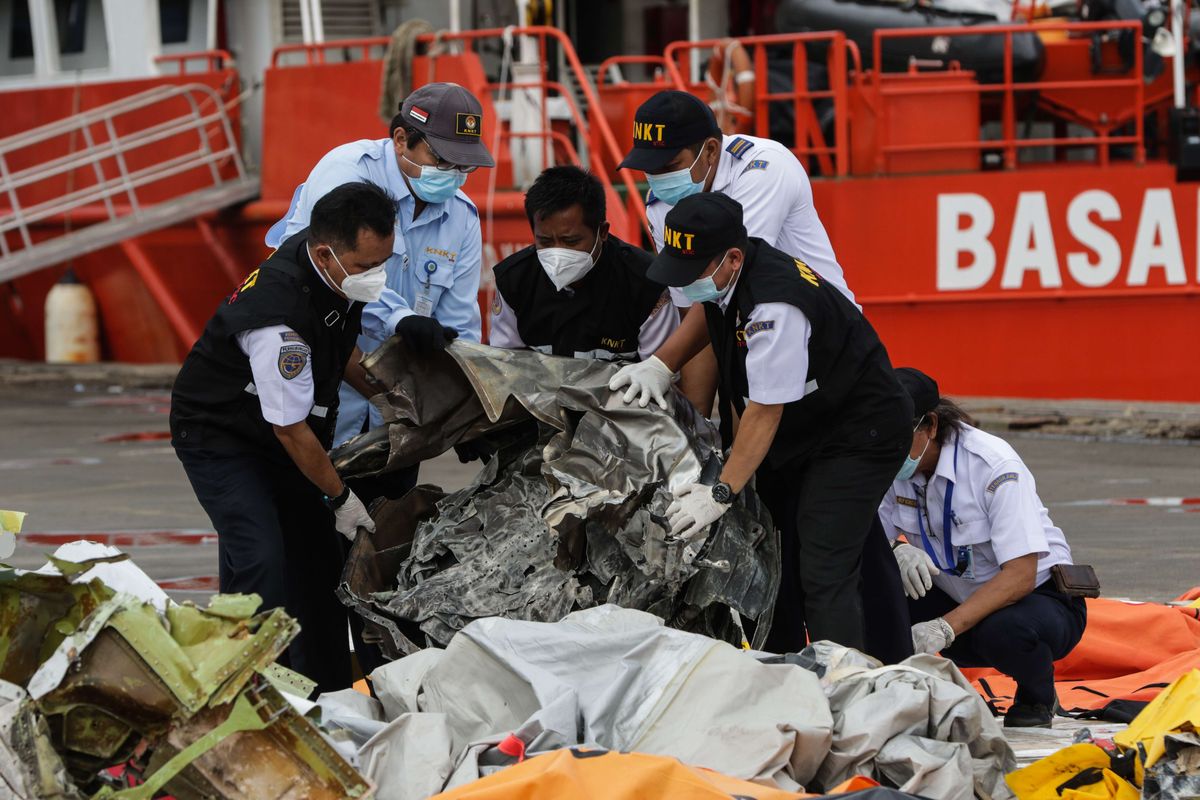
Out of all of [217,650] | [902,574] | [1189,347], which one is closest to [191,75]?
[1189,347]

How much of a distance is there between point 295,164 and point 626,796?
10.6 metres

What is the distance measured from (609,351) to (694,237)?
1.05 m

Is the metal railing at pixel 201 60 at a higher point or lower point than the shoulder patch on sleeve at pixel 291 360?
higher

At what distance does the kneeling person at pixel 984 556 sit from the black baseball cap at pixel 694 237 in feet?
2.81

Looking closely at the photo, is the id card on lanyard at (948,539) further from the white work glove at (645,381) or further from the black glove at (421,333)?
the black glove at (421,333)

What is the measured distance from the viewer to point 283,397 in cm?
458

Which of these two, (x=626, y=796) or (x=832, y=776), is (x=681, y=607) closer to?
(x=832, y=776)

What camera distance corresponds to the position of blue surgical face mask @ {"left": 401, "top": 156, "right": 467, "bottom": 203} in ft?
17.8

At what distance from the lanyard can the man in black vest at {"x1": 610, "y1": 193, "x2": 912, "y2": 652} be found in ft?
0.91

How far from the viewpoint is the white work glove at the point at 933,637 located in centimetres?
492

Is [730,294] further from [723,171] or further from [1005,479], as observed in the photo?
[1005,479]

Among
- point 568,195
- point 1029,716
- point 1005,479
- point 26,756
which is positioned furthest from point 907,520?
point 26,756

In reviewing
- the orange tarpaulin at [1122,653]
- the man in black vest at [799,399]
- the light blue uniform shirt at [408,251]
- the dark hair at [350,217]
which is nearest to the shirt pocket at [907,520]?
the man in black vest at [799,399]

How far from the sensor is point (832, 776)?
12.6ft
